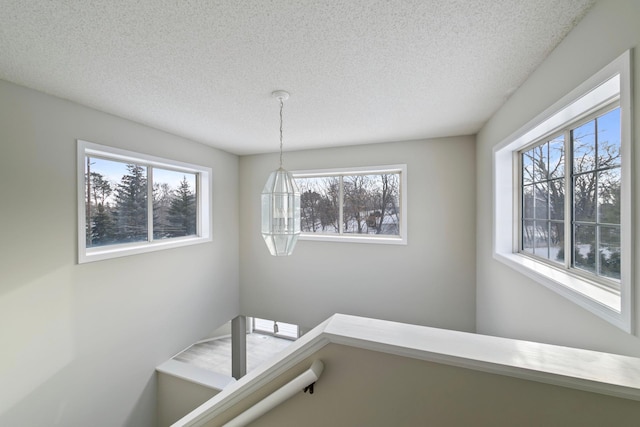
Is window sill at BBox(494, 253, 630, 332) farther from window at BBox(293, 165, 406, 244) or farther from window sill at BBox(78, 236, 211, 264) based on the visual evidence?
window sill at BBox(78, 236, 211, 264)

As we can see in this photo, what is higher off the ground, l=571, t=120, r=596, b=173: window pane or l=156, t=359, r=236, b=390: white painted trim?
l=571, t=120, r=596, b=173: window pane

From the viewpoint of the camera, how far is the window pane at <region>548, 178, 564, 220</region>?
150 cm

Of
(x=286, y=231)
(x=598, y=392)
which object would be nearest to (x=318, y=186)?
(x=286, y=231)

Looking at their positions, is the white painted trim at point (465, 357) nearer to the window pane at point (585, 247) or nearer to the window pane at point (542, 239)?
the window pane at point (585, 247)

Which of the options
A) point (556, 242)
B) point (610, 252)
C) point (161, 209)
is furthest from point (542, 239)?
point (161, 209)

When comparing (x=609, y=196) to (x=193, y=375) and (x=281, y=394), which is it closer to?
(x=281, y=394)

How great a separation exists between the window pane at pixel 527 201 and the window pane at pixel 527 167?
0.18ft

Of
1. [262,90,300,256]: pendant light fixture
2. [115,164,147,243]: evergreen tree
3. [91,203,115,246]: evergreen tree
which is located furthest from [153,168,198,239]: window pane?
[262,90,300,256]: pendant light fixture

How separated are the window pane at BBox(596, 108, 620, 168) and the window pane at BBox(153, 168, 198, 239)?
3.59 meters

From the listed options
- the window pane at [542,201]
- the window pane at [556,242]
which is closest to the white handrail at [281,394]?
the window pane at [556,242]

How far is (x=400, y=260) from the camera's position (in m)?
3.16

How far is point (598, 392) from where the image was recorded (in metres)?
0.58

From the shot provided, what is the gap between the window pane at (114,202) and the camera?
2277 millimetres

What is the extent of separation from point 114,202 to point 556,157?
3600 mm
